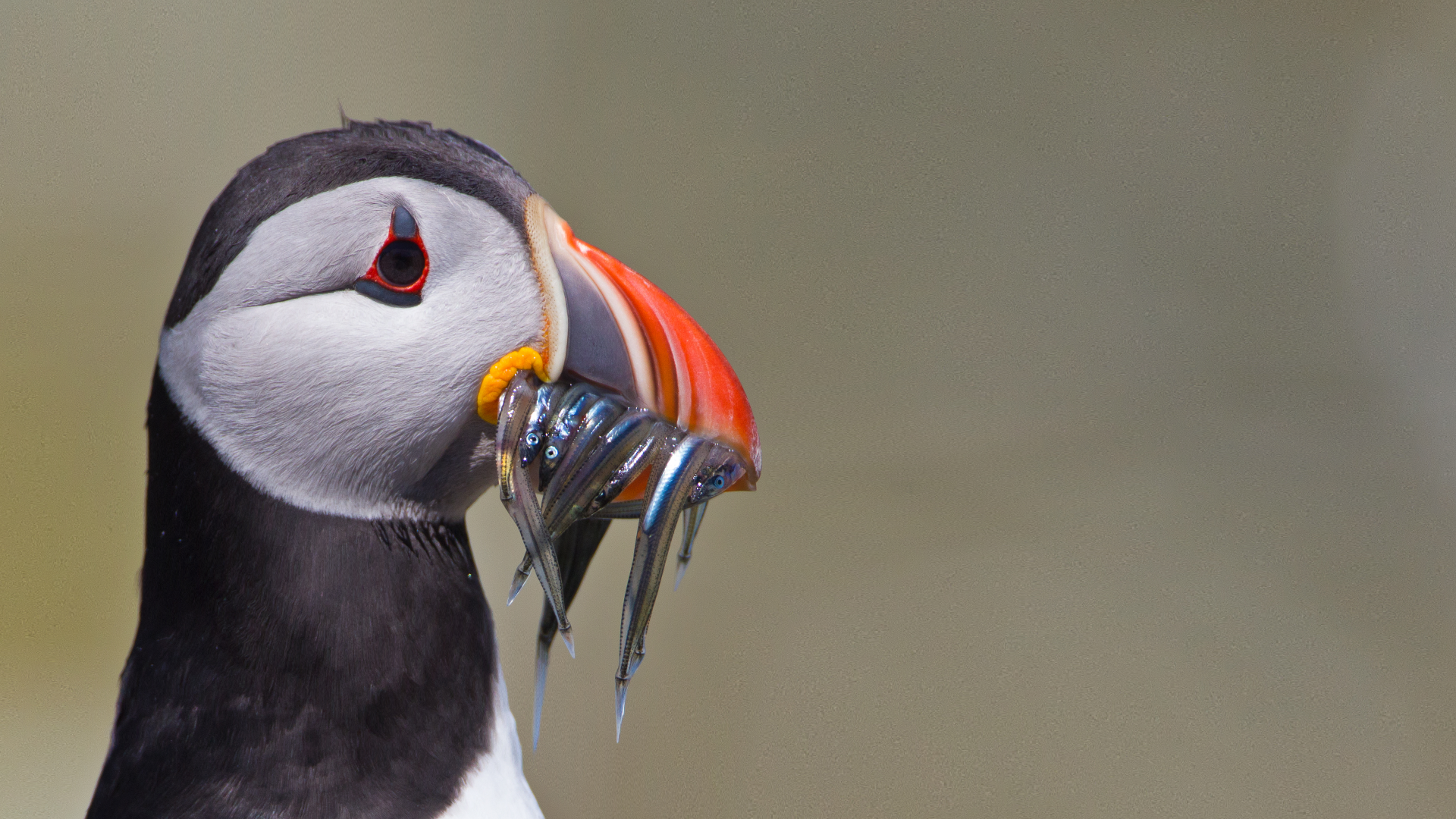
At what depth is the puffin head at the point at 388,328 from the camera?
614mm

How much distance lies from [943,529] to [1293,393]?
0.90 metres

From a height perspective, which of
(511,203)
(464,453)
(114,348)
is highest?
(511,203)

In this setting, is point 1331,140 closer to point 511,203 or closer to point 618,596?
point 618,596

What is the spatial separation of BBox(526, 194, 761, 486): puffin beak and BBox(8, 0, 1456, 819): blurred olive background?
1.25 m

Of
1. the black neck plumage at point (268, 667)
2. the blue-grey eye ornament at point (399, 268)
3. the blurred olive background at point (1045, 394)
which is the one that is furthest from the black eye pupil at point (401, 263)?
the blurred olive background at point (1045, 394)

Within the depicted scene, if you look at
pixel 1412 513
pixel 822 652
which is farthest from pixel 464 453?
pixel 1412 513

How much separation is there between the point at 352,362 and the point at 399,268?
2.5 inches

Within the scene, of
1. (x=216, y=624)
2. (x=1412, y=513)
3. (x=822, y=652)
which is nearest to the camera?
(x=216, y=624)

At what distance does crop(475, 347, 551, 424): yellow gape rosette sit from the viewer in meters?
0.64

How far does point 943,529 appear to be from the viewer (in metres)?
2.26

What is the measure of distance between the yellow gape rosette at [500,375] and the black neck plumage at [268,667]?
10 cm

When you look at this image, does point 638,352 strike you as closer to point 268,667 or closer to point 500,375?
point 500,375

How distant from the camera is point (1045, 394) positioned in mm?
2348

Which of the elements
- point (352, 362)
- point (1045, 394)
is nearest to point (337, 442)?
point (352, 362)
